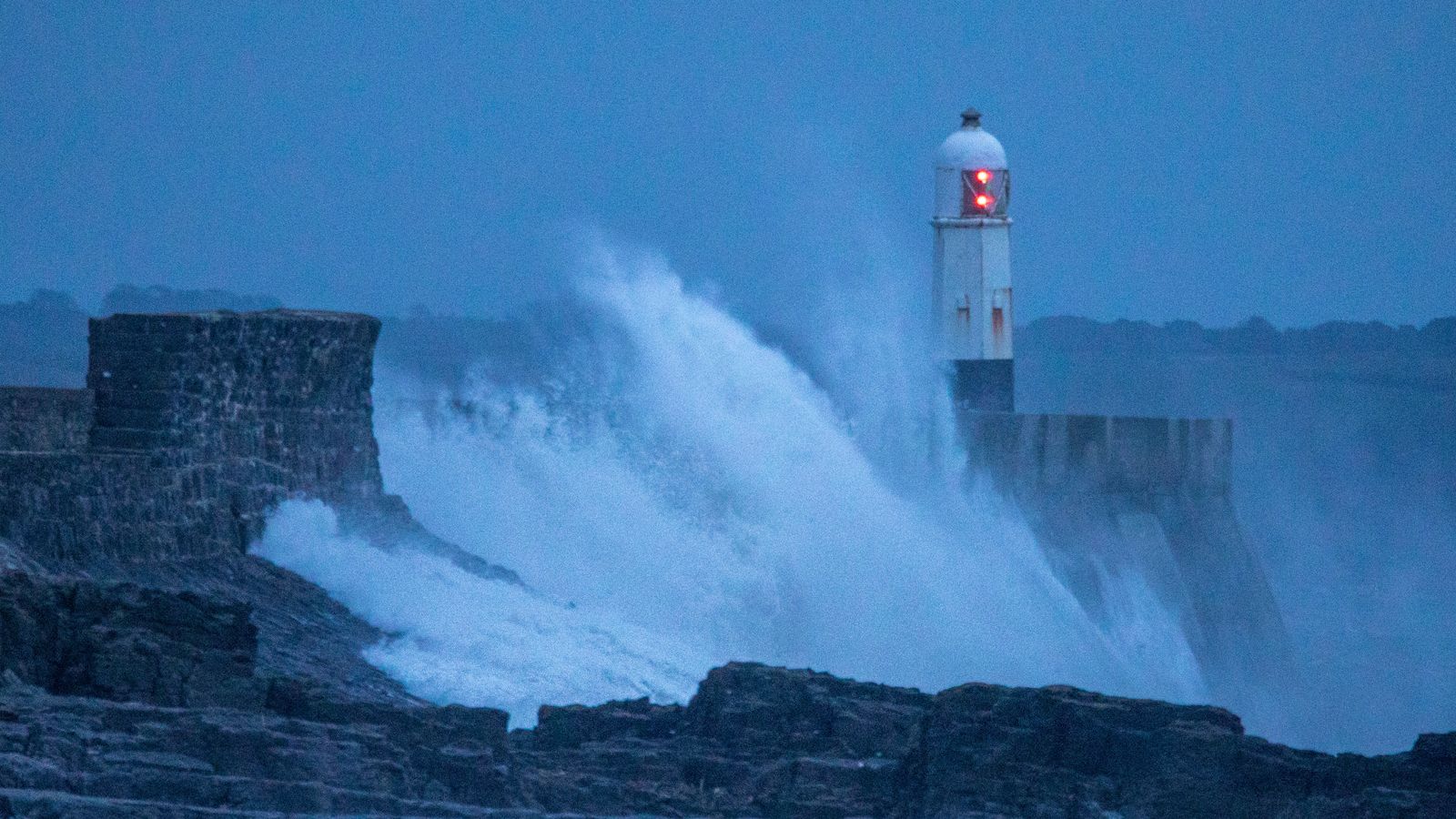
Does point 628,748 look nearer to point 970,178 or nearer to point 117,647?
point 117,647

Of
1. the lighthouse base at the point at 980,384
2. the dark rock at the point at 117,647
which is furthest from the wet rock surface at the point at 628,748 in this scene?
the lighthouse base at the point at 980,384

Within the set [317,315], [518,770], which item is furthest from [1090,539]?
[518,770]

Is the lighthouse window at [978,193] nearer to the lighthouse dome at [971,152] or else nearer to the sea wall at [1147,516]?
the lighthouse dome at [971,152]

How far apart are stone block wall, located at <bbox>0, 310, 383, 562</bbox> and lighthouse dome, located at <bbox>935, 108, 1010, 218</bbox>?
12628 millimetres

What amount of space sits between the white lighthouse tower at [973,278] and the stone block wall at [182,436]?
12.3m

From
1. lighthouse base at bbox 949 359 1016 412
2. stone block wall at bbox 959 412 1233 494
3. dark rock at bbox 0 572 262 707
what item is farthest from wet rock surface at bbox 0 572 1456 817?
lighthouse base at bbox 949 359 1016 412

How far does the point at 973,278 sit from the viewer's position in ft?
95.1

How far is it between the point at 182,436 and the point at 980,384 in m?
14.9

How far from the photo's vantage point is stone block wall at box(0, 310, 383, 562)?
1394cm

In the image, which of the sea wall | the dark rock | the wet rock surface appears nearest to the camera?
the wet rock surface

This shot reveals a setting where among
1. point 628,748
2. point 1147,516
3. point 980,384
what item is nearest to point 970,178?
point 980,384

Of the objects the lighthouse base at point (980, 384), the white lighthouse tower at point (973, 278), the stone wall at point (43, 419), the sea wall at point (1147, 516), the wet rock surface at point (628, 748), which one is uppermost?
the white lighthouse tower at point (973, 278)

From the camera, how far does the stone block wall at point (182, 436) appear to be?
1394 cm

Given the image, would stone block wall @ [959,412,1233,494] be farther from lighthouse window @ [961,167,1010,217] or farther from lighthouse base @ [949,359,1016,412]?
lighthouse window @ [961,167,1010,217]
